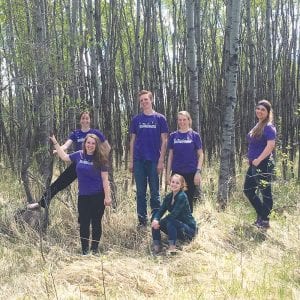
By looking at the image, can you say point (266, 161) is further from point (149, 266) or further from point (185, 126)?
point (149, 266)

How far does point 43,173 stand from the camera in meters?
5.06

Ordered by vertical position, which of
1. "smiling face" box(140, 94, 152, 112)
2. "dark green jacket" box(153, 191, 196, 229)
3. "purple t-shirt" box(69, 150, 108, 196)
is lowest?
"dark green jacket" box(153, 191, 196, 229)

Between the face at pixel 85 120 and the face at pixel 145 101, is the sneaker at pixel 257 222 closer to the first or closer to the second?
the face at pixel 145 101

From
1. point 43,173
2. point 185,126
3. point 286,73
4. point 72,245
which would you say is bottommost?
point 72,245

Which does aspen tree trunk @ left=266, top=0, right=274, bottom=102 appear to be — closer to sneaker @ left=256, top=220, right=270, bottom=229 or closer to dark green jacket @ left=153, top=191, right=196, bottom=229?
sneaker @ left=256, top=220, right=270, bottom=229

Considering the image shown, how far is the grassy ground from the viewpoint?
324cm

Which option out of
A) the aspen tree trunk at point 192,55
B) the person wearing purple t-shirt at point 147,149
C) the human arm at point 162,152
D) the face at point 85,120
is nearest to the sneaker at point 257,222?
the person wearing purple t-shirt at point 147,149

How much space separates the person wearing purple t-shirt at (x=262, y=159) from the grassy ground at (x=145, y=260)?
253mm

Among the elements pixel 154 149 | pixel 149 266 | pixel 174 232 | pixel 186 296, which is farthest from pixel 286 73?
pixel 186 296

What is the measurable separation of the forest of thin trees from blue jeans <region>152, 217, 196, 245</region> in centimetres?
127

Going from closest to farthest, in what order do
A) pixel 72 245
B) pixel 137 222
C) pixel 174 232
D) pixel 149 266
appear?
pixel 149 266 < pixel 174 232 < pixel 72 245 < pixel 137 222

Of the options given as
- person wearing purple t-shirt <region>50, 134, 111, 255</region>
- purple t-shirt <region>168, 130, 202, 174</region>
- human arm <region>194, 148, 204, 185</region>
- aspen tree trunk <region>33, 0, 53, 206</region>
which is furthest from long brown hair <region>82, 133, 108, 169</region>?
human arm <region>194, 148, 204, 185</region>

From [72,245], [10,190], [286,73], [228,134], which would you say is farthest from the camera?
[286,73]

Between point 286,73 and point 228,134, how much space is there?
11.2 feet
